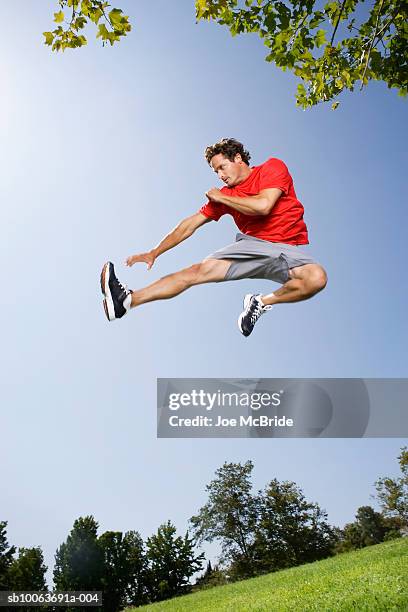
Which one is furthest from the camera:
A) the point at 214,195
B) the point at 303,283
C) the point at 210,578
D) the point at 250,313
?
the point at 210,578

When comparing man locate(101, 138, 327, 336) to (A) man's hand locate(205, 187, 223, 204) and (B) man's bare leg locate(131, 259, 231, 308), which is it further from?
(A) man's hand locate(205, 187, 223, 204)

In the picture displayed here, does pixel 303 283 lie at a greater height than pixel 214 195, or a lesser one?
lesser

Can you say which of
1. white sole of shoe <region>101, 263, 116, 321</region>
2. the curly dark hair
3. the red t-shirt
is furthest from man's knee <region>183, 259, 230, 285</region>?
the curly dark hair

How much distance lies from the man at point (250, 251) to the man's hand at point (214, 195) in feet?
0.47

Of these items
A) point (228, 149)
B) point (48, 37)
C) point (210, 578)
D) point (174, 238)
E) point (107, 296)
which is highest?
point (48, 37)

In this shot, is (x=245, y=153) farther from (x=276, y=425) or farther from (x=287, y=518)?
(x=287, y=518)

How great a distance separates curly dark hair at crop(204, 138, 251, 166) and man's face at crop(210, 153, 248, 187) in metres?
0.04

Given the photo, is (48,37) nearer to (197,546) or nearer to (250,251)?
(250,251)

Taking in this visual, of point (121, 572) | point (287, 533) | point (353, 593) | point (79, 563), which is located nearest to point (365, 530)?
point (287, 533)

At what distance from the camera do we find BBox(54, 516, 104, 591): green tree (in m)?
49.5

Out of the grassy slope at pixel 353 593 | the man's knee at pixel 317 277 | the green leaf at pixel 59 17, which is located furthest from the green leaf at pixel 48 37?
the grassy slope at pixel 353 593

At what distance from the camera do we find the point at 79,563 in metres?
49.7

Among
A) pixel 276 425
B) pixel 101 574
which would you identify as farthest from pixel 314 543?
pixel 276 425

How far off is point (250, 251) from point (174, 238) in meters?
0.94
